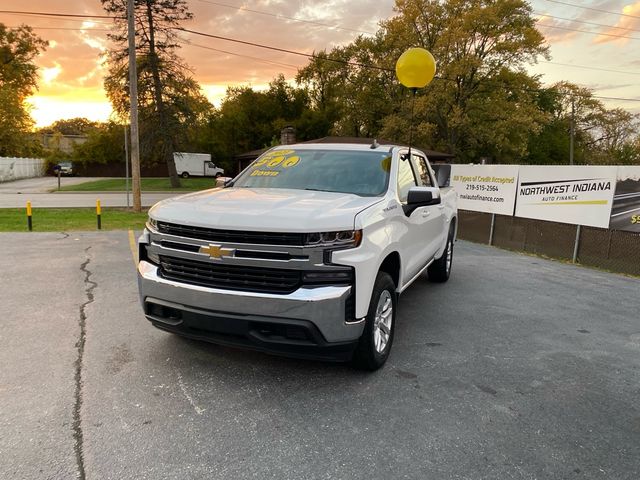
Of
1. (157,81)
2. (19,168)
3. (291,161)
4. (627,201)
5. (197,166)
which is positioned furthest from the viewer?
(197,166)

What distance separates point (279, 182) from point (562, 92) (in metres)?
55.6

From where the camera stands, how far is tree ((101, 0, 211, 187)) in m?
32.5

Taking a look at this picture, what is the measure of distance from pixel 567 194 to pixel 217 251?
922cm

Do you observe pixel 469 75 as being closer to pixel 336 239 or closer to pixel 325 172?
pixel 325 172

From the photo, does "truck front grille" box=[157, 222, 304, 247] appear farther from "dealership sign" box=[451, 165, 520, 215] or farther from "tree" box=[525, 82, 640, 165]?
"tree" box=[525, 82, 640, 165]

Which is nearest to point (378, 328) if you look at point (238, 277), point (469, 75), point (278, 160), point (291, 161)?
point (238, 277)

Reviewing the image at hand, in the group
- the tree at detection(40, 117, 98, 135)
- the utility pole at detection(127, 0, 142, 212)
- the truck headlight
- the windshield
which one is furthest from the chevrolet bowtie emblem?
the tree at detection(40, 117, 98, 135)

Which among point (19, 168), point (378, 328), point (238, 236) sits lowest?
point (19, 168)

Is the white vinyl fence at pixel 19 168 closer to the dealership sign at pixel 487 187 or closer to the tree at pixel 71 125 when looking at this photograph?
the dealership sign at pixel 487 187

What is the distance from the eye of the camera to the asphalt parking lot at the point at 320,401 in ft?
8.72

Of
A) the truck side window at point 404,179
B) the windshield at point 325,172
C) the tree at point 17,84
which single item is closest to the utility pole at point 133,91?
the windshield at point 325,172

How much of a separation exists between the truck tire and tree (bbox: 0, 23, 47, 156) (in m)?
57.1

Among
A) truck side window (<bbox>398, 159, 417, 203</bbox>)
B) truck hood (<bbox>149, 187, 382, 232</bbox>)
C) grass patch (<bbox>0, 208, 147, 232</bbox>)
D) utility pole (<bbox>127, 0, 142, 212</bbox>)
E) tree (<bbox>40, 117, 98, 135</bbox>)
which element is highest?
tree (<bbox>40, 117, 98, 135</bbox>)

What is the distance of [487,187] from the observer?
12500 mm
